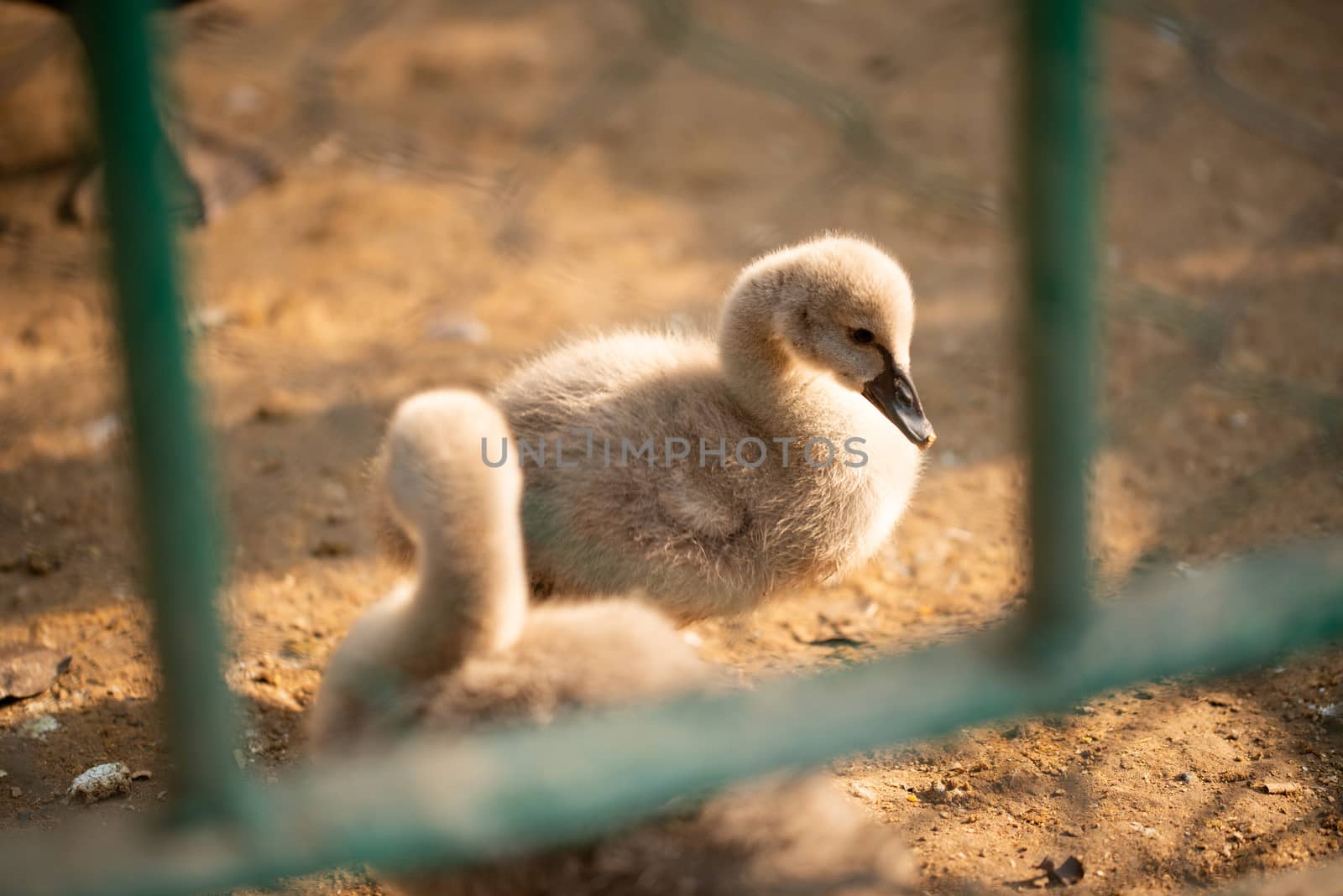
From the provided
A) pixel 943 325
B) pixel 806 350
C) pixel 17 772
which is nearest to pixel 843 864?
pixel 806 350

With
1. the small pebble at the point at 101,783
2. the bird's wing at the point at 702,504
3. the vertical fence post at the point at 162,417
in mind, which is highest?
the vertical fence post at the point at 162,417

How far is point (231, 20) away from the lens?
3.66 meters

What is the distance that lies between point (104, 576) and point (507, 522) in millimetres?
1128

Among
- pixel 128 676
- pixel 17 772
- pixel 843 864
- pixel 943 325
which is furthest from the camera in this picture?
pixel 943 325

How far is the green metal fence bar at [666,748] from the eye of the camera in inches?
29.5

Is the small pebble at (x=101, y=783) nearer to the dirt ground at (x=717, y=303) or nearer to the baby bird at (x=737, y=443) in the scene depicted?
the dirt ground at (x=717, y=303)

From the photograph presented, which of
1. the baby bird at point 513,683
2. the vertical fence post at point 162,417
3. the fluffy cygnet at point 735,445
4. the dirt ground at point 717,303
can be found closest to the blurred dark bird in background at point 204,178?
the dirt ground at point 717,303

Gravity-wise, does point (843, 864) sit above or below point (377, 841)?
below

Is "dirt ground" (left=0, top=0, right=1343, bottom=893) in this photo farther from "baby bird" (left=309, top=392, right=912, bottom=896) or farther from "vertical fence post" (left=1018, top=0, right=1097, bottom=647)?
"baby bird" (left=309, top=392, right=912, bottom=896)

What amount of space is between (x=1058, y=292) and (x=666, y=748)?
0.38m

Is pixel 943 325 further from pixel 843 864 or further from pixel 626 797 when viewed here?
pixel 626 797

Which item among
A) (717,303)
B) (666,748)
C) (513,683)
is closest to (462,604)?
(513,683)

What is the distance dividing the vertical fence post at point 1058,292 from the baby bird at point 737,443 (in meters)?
0.75

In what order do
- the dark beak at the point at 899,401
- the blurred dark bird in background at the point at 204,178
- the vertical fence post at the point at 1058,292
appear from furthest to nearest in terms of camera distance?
the blurred dark bird in background at the point at 204,178, the dark beak at the point at 899,401, the vertical fence post at the point at 1058,292
